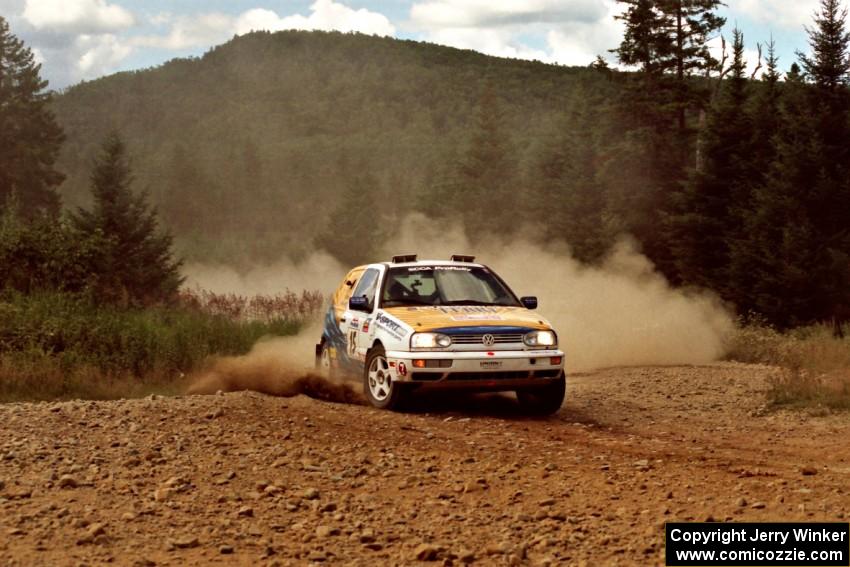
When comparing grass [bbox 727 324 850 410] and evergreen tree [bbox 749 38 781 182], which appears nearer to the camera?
grass [bbox 727 324 850 410]

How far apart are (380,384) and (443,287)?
5.47 feet

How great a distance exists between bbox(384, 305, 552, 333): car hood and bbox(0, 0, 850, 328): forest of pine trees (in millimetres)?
20580

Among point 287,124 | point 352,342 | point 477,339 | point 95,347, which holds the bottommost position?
point 95,347

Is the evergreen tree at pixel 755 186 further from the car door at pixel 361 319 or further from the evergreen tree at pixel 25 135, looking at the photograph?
the evergreen tree at pixel 25 135

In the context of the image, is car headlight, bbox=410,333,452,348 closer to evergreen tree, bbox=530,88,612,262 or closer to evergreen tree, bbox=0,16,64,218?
evergreen tree, bbox=530,88,612,262

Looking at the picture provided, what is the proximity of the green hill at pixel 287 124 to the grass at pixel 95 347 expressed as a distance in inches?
2394

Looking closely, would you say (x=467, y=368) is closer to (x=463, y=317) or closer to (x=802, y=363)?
(x=463, y=317)

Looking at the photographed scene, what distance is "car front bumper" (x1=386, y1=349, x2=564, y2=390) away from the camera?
11289 millimetres

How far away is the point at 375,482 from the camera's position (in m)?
7.96

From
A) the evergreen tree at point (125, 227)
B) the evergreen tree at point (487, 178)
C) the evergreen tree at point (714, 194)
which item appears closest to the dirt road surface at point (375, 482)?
the evergreen tree at point (714, 194)

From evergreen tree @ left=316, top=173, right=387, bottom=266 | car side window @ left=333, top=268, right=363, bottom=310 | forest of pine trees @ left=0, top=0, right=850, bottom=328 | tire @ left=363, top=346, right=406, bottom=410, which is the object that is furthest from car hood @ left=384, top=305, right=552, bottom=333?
evergreen tree @ left=316, top=173, right=387, bottom=266

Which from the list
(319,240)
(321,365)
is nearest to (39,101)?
(319,240)

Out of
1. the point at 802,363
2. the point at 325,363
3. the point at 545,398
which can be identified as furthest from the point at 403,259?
the point at 802,363

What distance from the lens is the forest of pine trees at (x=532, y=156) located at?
32.5 m
